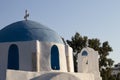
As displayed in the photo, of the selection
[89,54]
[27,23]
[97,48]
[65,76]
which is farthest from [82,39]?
[65,76]

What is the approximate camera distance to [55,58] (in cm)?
1413

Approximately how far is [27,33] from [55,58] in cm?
193

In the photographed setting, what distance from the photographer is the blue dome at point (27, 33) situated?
13703 mm

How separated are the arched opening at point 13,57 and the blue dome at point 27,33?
40 centimetres

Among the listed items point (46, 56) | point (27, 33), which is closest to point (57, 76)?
point (46, 56)

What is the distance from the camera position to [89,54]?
18.2 metres

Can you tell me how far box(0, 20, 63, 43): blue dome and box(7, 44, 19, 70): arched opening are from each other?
1.33 feet

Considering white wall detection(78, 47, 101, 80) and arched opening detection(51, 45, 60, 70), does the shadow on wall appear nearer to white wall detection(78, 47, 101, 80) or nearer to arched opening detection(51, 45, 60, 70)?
arched opening detection(51, 45, 60, 70)

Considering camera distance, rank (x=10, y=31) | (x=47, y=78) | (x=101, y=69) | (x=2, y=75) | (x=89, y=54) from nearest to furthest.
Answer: (x=47, y=78) → (x=2, y=75) → (x=10, y=31) → (x=89, y=54) → (x=101, y=69)

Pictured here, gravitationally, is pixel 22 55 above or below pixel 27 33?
below

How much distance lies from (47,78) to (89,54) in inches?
310

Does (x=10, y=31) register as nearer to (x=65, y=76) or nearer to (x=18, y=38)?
(x=18, y=38)

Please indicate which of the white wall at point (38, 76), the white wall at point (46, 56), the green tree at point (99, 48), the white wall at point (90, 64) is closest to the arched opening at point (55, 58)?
the white wall at point (46, 56)

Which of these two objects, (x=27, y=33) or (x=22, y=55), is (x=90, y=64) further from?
(x=22, y=55)
